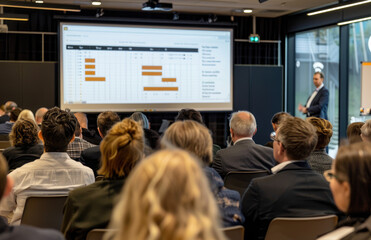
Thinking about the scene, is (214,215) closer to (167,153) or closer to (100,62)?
(167,153)

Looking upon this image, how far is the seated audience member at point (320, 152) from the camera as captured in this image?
3.35 meters

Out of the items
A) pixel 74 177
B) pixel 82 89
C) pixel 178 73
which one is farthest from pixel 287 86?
pixel 74 177

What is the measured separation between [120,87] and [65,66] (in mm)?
1055

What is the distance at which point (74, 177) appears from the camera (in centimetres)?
291

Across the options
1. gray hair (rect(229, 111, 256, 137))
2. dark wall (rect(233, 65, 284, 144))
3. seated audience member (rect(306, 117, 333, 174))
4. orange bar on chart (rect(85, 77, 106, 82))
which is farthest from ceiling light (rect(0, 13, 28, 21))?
seated audience member (rect(306, 117, 333, 174))

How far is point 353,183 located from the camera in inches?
58.2

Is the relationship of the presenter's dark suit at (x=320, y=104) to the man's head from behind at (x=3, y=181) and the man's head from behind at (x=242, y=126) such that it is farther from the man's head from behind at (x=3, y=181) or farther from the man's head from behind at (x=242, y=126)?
the man's head from behind at (x=3, y=181)

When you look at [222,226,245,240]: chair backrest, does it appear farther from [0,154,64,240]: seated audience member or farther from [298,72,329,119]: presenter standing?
[298,72,329,119]: presenter standing

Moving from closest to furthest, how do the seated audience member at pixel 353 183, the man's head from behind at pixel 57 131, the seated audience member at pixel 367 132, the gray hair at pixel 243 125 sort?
the seated audience member at pixel 353 183
the man's head from behind at pixel 57 131
the seated audience member at pixel 367 132
the gray hair at pixel 243 125

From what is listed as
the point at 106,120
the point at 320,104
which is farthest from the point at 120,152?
the point at 320,104

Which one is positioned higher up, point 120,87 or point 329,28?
point 329,28

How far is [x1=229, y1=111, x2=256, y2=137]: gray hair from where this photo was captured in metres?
3.98

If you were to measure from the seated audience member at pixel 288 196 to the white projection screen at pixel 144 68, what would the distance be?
6.39m

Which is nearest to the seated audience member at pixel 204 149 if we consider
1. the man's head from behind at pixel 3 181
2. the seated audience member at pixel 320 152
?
the man's head from behind at pixel 3 181
